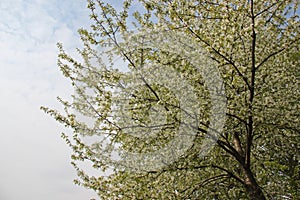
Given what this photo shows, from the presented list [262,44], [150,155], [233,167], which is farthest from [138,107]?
[233,167]

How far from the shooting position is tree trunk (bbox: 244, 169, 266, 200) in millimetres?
6795

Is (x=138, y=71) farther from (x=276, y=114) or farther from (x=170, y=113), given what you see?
(x=276, y=114)

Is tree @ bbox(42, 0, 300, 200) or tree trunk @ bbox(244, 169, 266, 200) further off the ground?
tree @ bbox(42, 0, 300, 200)

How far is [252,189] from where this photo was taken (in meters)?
6.96

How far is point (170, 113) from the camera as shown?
6055 mm

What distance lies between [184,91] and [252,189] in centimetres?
301

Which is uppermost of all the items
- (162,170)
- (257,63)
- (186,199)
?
(257,63)

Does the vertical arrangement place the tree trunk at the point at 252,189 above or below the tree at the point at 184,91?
below

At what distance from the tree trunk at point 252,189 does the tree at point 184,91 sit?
2 centimetres

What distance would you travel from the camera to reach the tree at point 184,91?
610cm

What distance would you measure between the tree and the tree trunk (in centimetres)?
2

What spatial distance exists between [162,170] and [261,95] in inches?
115

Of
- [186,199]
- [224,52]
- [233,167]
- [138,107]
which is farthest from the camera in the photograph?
[233,167]

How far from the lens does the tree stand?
20.0 feet
